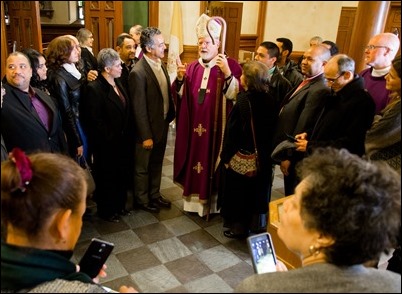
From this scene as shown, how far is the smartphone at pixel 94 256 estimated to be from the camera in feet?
3.83

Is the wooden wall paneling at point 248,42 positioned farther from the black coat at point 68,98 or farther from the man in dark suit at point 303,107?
the black coat at point 68,98

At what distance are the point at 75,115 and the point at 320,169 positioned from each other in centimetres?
208

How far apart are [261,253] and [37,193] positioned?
663 millimetres

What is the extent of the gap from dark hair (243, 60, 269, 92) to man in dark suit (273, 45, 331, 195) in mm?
229

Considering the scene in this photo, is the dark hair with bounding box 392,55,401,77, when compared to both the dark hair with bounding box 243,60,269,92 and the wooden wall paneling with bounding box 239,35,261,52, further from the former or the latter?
the wooden wall paneling with bounding box 239,35,261,52

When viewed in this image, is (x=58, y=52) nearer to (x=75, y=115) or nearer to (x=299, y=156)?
(x=75, y=115)

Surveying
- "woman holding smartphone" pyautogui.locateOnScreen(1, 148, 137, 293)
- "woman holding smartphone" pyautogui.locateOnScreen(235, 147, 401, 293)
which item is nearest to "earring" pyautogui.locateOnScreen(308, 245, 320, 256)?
"woman holding smartphone" pyautogui.locateOnScreen(235, 147, 401, 293)

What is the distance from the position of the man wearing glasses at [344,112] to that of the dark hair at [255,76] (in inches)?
17.1

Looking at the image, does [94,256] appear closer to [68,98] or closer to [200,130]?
[68,98]

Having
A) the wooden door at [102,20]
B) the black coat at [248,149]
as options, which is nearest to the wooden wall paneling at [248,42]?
the wooden door at [102,20]

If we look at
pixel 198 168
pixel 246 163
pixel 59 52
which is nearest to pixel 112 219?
pixel 198 168

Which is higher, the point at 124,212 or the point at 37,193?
the point at 37,193

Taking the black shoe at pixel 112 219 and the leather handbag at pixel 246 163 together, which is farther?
the black shoe at pixel 112 219

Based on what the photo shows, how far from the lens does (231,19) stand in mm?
4980
